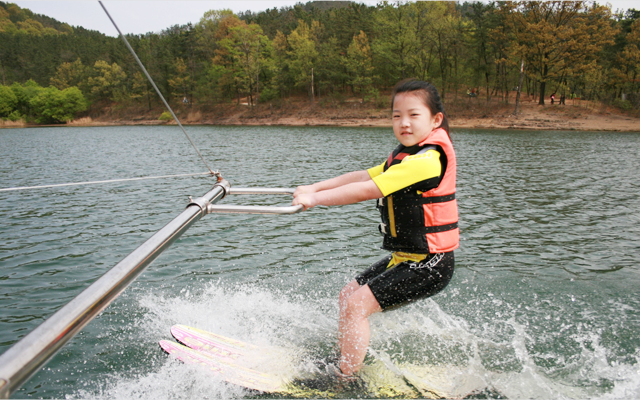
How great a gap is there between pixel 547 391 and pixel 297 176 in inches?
598

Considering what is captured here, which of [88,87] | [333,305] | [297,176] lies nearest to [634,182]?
[297,176]

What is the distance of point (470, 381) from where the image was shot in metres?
4.12

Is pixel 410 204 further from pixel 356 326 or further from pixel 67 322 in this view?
pixel 67 322

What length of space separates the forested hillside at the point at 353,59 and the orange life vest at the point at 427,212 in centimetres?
6119

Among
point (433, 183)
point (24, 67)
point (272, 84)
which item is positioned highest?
point (24, 67)

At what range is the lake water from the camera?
4336mm

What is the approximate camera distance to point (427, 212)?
3277mm

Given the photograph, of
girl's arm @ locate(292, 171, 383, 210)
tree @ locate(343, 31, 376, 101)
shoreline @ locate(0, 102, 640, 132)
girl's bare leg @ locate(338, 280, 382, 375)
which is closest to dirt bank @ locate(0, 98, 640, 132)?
shoreline @ locate(0, 102, 640, 132)

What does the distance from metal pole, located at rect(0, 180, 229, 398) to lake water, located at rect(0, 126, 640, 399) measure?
2.16 m

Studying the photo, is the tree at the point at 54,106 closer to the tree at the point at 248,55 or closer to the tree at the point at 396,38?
the tree at the point at 248,55

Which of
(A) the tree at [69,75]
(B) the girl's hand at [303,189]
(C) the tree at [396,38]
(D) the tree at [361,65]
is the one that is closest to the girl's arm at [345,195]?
(B) the girl's hand at [303,189]

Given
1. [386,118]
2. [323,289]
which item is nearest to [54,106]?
[386,118]

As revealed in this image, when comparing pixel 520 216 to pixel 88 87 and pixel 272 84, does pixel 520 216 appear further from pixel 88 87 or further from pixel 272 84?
pixel 88 87

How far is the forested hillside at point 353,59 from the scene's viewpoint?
55.8 metres
